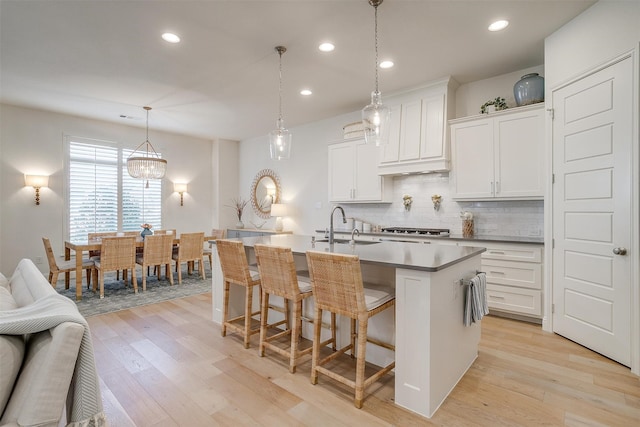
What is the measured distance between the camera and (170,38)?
3.11 metres

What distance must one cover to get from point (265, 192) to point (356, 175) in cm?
276

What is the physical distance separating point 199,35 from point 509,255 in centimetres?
387

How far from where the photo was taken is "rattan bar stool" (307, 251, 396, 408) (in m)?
1.99

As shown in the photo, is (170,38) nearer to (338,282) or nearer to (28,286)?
(28,286)

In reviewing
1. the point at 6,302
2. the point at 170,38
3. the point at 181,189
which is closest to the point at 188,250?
the point at 181,189

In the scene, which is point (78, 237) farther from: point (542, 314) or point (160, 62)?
point (542, 314)

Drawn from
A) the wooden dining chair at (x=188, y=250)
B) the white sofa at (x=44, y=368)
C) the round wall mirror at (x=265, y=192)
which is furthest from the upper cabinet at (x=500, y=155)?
the wooden dining chair at (x=188, y=250)

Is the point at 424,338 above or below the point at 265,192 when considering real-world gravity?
below

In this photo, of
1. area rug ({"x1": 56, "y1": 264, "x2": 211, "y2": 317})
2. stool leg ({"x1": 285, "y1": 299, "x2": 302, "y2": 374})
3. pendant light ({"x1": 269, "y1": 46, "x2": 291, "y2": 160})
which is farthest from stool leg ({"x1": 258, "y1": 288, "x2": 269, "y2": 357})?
area rug ({"x1": 56, "y1": 264, "x2": 211, "y2": 317})

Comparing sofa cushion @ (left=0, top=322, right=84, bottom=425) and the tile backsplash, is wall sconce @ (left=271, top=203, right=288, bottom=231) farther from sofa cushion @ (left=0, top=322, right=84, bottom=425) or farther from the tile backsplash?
sofa cushion @ (left=0, top=322, right=84, bottom=425)

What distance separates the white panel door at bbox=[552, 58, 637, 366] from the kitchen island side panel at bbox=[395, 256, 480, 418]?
4.97 feet

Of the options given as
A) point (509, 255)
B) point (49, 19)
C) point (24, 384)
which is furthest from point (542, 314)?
point (49, 19)

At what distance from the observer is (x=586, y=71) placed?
2799 mm

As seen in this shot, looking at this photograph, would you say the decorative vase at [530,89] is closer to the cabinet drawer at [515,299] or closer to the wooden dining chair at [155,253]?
the cabinet drawer at [515,299]
